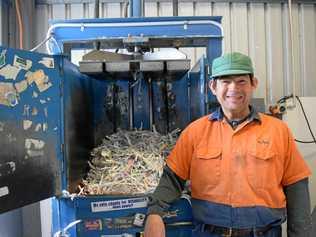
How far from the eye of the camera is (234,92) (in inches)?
60.4

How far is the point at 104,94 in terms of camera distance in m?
2.32

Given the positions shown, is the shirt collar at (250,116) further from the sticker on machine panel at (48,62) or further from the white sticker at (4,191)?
the white sticker at (4,191)

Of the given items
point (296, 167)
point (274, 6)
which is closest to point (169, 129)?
point (296, 167)

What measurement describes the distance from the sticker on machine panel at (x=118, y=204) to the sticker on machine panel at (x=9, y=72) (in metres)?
0.68

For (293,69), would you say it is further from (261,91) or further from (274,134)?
(274,134)

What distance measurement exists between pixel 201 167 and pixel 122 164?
49 cm

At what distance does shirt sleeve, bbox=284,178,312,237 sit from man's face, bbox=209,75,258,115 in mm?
381

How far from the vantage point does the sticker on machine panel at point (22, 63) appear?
141 centimetres

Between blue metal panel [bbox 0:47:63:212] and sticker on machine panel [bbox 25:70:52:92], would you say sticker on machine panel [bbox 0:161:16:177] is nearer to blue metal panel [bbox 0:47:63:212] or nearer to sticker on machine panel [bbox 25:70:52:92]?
blue metal panel [bbox 0:47:63:212]

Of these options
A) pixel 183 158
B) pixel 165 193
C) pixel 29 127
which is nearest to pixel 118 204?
pixel 165 193

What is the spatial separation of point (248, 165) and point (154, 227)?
0.45 m

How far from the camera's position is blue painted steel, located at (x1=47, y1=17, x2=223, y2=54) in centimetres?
203

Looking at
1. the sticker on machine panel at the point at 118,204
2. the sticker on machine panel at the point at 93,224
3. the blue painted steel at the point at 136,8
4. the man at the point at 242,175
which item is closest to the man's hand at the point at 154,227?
the man at the point at 242,175

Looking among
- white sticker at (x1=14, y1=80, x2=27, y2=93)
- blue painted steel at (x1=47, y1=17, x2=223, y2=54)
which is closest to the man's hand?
white sticker at (x1=14, y1=80, x2=27, y2=93)
